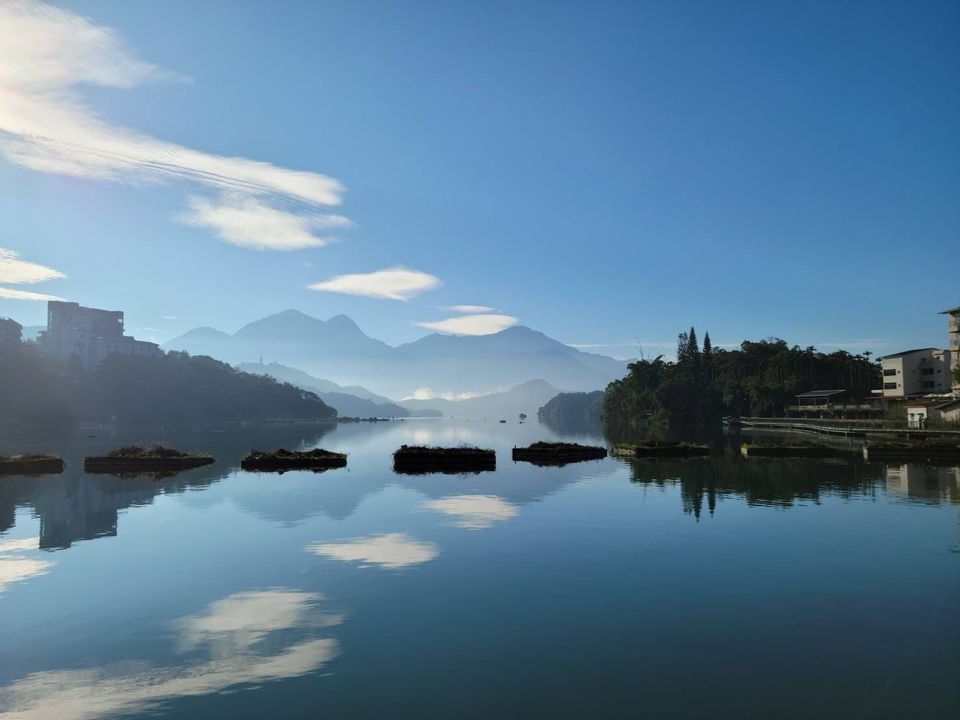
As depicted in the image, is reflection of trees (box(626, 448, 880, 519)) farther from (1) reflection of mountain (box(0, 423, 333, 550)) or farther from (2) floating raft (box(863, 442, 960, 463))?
(1) reflection of mountain (box(0, 423, 333, 550))

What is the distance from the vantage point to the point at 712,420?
192875mm

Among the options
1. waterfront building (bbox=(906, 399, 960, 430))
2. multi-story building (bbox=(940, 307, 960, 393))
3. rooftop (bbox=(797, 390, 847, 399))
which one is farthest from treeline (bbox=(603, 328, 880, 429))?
waterfront building (bbox=(906, 399, 960, 430))

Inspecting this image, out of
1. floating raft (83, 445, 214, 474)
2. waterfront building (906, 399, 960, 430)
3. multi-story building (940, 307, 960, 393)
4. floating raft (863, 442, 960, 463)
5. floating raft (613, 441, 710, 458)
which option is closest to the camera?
floating raft (83, 445, 214, 474)

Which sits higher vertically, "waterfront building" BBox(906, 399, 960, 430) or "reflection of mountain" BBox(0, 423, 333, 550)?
"waterfront building" BBox(906, 399, 960, 430)

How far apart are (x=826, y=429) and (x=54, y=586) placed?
116 metres

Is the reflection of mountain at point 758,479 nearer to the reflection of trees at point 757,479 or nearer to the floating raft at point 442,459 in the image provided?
the reflection of trees at point 757,479

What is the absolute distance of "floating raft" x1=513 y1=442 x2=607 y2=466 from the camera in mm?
82062

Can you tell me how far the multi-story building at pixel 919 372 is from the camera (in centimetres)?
13612

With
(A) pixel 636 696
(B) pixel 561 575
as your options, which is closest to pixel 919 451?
(B) pixel 561 575

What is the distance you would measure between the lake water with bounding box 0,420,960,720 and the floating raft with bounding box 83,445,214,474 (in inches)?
1105

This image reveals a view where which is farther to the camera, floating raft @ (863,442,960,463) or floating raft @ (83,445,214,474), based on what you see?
floating raft @ (863,442,960,463)

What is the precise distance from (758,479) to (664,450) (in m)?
28.3

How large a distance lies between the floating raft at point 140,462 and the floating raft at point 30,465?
2.98 meters

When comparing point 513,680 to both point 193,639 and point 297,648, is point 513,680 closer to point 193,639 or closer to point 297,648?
point 297,648
